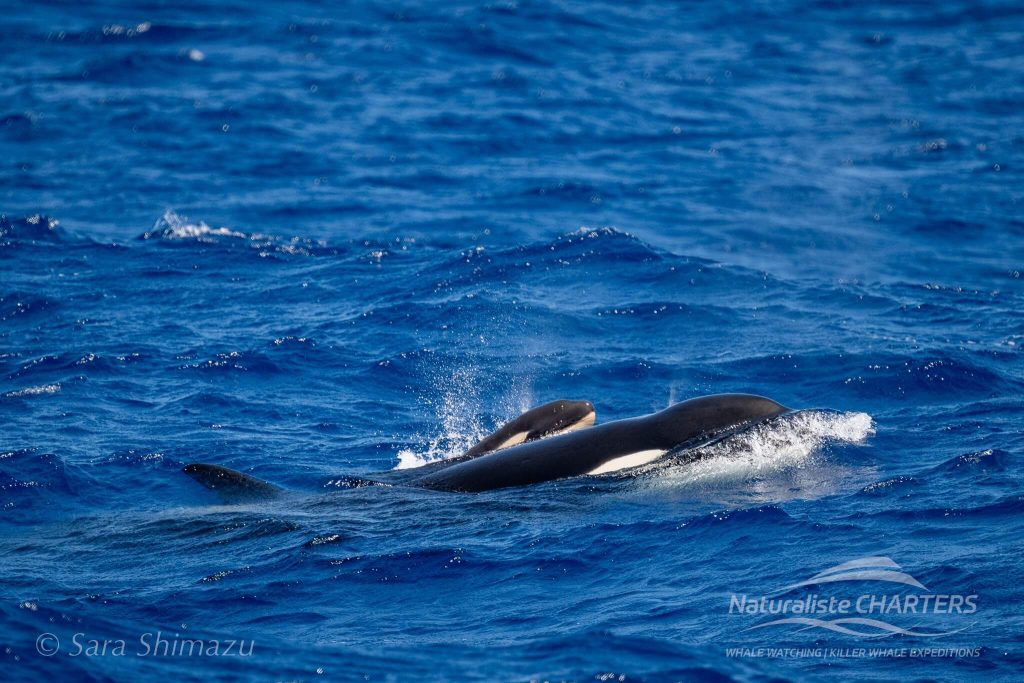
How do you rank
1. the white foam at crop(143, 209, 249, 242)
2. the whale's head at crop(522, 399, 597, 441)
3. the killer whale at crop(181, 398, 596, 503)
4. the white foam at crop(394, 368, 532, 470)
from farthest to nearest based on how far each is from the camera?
the white foam at crop(143, 209, 249, 242), the white foam at crop(394, 368, 532, 470), the whale's head at crop(522, 399, 597, 441), the killer whale at crop(181, 398, 596, 503)

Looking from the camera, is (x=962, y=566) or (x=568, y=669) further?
(x=962, y=566)

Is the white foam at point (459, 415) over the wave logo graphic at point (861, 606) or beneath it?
beneath

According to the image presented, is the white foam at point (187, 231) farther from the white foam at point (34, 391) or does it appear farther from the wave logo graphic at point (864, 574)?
the wave logo graphic at point (864, 574)

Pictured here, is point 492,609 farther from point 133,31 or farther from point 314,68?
point 133,31

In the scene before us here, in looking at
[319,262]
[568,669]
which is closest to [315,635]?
[568,669]

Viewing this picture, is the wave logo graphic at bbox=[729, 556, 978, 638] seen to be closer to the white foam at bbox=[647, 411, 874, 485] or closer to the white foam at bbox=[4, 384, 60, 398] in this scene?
the white foam at bbox=[647, 411, 874, 485]

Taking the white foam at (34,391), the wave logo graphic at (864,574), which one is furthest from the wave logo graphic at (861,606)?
the white foam at (34,391)

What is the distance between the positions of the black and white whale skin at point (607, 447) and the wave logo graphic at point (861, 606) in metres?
3.26

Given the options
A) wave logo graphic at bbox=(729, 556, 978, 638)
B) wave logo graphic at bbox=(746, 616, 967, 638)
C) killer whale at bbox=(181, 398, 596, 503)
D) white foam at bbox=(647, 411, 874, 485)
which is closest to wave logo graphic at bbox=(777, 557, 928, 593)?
wave logo graphic at bbox=(729, 556, 978, 638)

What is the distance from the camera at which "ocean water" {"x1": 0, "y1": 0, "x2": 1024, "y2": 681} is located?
40.7 feet

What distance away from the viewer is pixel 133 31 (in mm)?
42031

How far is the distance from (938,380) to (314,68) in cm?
2628

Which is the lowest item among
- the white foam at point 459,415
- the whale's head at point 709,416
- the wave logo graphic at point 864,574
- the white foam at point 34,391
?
the white foam at point 459,415

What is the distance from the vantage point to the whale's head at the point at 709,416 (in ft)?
51.7
